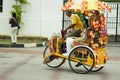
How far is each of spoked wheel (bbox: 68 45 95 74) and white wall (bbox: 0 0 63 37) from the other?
11599 millimetres

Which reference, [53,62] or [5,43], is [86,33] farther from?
[5,43]

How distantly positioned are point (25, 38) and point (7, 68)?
10.4 metres

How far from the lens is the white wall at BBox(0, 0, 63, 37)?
2458 centimetres

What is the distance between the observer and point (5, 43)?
21.6 metres

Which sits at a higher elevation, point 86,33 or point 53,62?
point 86,33

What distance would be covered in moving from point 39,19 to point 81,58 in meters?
12.0

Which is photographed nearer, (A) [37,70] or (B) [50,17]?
(A) [37,70]

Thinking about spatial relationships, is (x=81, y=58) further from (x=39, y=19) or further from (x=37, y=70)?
(x=39, y=19)

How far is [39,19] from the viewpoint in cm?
2456

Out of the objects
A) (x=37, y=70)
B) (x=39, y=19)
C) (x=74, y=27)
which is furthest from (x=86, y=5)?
(x=39, y=19)

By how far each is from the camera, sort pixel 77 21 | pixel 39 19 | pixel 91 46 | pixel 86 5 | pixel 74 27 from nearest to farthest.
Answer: pixel 86 5 → pixel 91 46 → pixel 77 21 → pixel 74 27 → pixel 39 19

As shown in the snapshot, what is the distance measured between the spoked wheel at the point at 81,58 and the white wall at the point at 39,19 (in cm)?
1160

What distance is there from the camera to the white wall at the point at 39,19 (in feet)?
80.6

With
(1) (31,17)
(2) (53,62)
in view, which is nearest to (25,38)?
(1) (31,17)
